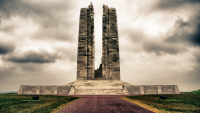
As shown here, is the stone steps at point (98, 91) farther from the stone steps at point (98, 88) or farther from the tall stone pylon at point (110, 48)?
the tall stone pylon at point (110, 48)

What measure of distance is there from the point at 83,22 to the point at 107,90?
24083 millimetres

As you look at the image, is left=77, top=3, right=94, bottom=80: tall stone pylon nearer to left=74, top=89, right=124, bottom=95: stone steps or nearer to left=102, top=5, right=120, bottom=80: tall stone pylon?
left=102, top=5, right=120, bottom=80: tall stone pylon

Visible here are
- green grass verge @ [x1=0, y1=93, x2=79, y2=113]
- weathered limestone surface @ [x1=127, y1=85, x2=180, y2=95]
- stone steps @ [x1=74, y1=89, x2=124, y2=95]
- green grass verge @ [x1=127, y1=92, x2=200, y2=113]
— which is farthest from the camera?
weathered limestone surface @ [x1=127, y1=85, x2=180, y2=95]

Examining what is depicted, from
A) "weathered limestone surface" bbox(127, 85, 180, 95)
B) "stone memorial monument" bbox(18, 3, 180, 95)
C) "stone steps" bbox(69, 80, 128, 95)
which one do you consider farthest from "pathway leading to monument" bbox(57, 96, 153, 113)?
"stone memorial monument" bbox(18, 3, 180, 95)

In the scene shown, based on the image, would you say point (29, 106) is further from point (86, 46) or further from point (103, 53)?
point (103, 53)

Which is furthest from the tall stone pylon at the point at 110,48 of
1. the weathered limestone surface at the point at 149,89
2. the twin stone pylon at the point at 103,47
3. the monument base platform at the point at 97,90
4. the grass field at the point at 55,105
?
the grass field at the point at 55,105

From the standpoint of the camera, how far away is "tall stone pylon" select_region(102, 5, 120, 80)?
1596 inches

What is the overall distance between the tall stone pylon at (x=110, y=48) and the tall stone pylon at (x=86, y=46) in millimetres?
3869

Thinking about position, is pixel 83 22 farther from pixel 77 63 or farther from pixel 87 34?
pixel 77 63

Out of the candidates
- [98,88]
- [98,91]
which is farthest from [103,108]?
[98,88]

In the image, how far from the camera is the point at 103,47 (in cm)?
4181

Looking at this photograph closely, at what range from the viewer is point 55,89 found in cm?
2967

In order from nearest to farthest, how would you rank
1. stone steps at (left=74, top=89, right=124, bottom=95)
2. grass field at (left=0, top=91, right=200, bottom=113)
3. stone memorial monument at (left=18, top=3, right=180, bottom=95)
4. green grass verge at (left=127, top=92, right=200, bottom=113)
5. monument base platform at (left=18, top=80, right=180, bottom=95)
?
grass field at (left=0, top=91, right=200, bottom=113) < green grass verge at (left=127, top=92, right=200, bottom=113) < stone steps at (left=74, top=89, right=124, bottom=95) < monument base platform at (left=18, top=80, right=180, bottom=95) < stone memorial monument at (left=18, top=3, right=180, bottom=95)

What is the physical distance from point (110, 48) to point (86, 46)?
24.7ft
